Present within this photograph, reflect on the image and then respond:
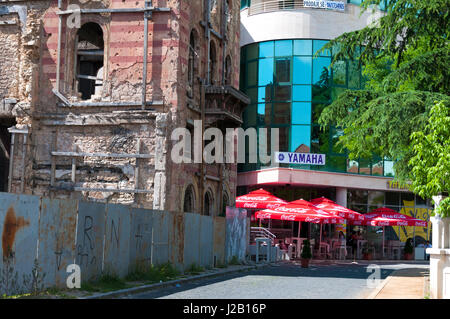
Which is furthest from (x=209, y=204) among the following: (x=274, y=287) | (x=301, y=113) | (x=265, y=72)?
(x=265, y=72)

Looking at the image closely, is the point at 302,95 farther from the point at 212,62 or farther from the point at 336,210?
the point at 212,62

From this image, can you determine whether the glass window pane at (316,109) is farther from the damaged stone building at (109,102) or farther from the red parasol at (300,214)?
the damaged stone building at (109,102)

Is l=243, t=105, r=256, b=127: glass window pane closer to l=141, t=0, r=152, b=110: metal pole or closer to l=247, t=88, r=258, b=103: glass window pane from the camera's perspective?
l=247, t=88, r=258, b=103: glass window pane

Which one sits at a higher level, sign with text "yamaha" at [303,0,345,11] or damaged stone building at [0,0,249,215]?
sign with text "yamaha" at [303,0,345,11]

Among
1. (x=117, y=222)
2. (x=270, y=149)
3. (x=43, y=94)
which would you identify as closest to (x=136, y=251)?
(x=117, y=222)

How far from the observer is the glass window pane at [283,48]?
4103 cm

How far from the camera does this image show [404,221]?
32.6 m

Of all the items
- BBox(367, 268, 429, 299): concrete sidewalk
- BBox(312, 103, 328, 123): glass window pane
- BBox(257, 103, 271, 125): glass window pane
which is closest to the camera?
BBox(367, 268, 429, 299): concrete sidewalk

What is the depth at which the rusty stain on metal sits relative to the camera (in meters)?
11.9

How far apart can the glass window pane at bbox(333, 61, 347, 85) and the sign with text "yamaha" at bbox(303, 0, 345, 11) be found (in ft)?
11.4

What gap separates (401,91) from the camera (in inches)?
874

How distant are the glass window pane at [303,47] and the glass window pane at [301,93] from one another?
2.10m

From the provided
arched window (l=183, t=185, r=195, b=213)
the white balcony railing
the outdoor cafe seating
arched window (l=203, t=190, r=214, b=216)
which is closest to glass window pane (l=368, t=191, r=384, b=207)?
the outdoor cafe seating
